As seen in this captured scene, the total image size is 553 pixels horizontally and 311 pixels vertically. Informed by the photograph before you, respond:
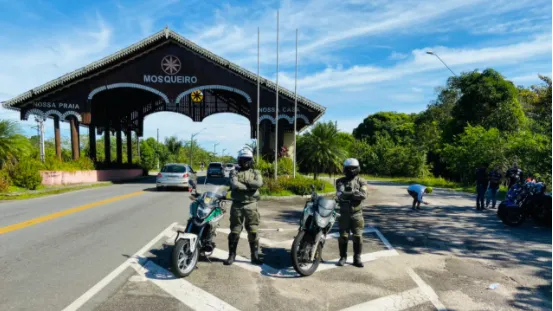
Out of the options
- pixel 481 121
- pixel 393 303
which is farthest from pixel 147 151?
pixel 393 303

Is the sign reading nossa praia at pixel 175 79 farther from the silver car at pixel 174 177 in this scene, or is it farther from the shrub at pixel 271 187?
the shrub at pixel 271 187

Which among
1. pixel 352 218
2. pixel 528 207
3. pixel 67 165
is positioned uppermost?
pixel 67 165

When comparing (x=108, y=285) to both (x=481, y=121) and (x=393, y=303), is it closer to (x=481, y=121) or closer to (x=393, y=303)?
(x=393, y=303)

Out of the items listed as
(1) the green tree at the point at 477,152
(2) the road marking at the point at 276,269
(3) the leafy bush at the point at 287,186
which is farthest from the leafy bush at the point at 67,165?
Result: (1) the green tree at the point at 477,152

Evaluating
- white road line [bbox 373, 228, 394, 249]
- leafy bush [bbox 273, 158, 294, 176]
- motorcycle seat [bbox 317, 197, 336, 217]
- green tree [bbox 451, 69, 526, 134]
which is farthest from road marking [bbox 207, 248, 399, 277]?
green tree [bbox 451, 69, 526, 134]

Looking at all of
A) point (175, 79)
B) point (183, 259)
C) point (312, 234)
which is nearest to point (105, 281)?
point (183, 259)

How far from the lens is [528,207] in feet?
32.7

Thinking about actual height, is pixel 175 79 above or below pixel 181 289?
above

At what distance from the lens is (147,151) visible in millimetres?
71688

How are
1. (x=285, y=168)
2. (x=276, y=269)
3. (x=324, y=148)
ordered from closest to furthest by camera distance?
(x=276, y=269)
(x=324, y=148)
(x=285, y=168)

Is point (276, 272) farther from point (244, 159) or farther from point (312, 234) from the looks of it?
point (244, 159)

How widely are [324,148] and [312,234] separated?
1452 cm

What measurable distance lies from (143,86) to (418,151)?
3037cm

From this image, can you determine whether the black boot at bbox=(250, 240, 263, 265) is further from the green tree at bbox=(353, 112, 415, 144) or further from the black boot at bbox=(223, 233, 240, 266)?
the green tree at bbox=(353, 112, 415, 144)
